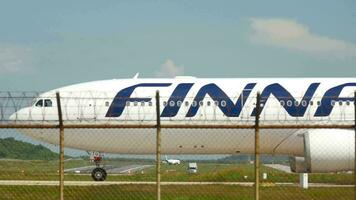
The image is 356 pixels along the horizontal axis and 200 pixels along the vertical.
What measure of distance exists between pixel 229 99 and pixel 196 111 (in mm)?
1400

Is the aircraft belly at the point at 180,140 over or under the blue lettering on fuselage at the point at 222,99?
under

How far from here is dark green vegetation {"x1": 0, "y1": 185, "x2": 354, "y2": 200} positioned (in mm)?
19375

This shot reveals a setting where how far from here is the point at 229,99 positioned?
27188 millimetres

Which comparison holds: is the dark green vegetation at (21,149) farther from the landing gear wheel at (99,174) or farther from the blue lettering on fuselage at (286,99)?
the blue lettering on fuselage at (286,99)

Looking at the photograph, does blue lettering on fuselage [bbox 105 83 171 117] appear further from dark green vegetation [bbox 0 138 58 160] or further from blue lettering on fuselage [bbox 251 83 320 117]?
blue lettering on fuselage [bbox 251 83 320 117]

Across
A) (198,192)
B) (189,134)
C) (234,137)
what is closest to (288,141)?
(234,137)

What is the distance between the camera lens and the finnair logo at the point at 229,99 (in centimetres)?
2708

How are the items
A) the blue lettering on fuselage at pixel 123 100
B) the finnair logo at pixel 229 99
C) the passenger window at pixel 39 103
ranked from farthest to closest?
1. the passenger window at pixel 39 103
2. the blue lettering on fuselage at pixel 123 100
3. the finnair logo at pixel 229 99

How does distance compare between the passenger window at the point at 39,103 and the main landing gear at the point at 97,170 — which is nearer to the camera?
the passenger window at the point at 39,103

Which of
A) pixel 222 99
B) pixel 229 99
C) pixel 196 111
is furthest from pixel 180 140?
pixel 229 99

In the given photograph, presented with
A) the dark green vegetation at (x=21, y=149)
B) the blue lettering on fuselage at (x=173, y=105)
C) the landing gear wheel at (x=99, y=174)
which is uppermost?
the blue lettering on fuselage at (x=173, y=105)

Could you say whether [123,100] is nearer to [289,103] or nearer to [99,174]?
[99,174]

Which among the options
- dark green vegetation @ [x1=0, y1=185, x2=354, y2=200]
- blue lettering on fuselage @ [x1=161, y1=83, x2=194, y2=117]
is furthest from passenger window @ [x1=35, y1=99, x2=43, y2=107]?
dark green vegetation @ [x1=0, y1=185, x2=354, y2=200]

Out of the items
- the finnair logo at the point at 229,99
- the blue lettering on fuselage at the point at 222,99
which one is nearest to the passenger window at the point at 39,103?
the finnair logo at the point at 229,99
